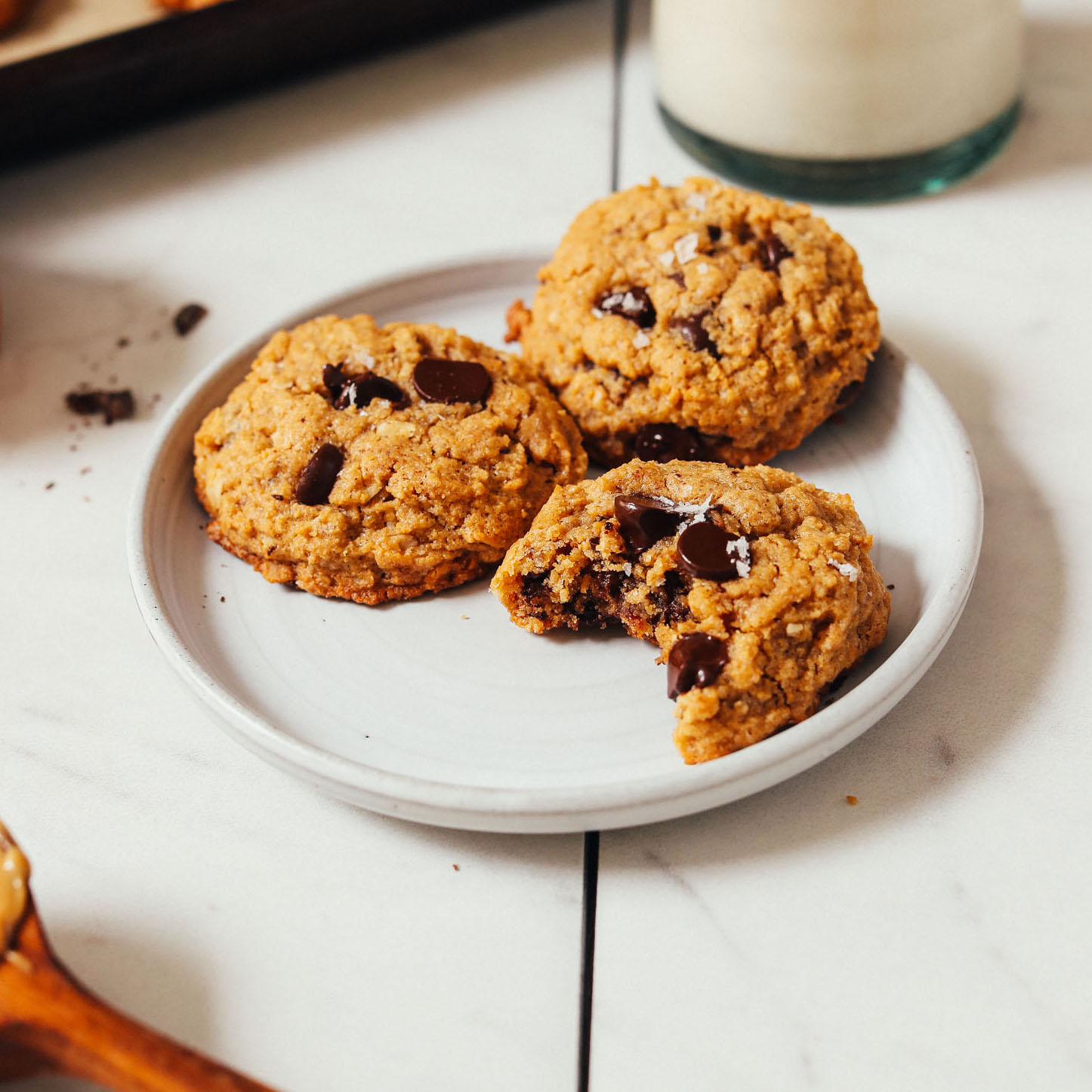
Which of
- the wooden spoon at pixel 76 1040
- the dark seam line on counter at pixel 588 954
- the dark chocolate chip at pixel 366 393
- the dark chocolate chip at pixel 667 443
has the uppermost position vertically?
the dark chocolate chip at pixel 366 393

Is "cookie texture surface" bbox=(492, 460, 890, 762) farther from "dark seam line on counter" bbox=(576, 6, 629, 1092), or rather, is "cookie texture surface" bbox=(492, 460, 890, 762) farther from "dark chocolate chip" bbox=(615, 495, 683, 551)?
"dark seam line on counter" bbox=(576, 6, 629, 1092)

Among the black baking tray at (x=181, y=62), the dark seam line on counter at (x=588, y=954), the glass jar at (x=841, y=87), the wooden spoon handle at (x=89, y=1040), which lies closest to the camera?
the wooden spoon handle at (x=89, y=1040)

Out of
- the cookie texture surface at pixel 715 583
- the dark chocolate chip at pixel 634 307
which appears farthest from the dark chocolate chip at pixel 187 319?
the cookie texture surface at pixel 715 583

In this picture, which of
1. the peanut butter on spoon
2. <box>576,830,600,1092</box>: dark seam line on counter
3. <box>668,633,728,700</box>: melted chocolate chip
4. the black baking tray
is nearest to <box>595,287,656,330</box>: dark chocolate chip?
<box>668,633,728,700</box>: melted chocolate chip

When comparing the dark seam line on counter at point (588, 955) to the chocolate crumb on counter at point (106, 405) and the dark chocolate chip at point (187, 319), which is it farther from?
the dark chocolate chip at point (187, 319)

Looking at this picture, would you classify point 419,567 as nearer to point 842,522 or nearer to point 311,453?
point 311,453

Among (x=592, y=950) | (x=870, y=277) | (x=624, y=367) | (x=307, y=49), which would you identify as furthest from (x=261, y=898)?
(x=307, y=49)

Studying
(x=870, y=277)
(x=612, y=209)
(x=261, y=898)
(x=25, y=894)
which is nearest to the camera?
(x=25, y=894)
